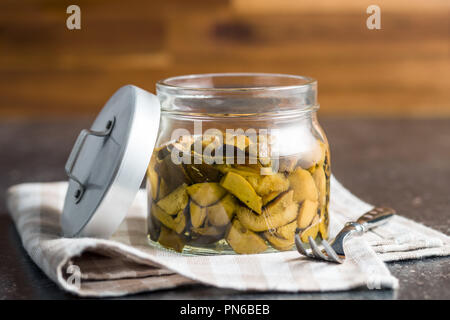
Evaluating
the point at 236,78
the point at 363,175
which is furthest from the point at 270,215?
the point at 363,175

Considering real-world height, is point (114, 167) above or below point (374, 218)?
above

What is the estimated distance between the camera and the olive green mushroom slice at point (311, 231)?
770 mm

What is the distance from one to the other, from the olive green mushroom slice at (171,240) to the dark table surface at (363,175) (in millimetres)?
105

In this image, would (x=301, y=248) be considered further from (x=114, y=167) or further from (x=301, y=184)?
(x=114, y=167)

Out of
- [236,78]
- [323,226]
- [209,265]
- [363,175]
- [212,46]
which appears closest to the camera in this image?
[209,265]

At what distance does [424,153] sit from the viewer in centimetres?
146

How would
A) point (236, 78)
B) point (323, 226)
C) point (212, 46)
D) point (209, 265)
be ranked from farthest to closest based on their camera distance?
point (212, 46) → point (236, 78) → point (323, 226) → point (209, 265)

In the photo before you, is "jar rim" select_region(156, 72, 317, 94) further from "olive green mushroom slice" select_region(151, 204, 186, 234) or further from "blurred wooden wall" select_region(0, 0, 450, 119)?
"blurred wooden wall" select_region(0, 0, 450, 119)

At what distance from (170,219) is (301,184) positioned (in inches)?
6.5

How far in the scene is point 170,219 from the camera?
30.5 inches

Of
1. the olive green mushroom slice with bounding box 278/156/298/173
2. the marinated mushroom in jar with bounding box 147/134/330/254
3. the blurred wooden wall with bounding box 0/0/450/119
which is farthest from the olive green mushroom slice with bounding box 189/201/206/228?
the blurred wooden wall with bounding box 0/0/450/119

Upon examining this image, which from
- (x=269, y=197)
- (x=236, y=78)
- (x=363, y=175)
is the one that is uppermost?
(x=236, y=78)

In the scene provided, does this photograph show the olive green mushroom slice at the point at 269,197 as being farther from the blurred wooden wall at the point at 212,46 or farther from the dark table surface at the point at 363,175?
the blurred wooden wall at the point at 212,46

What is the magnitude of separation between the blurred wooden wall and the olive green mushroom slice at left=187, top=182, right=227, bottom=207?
52.2 inches
